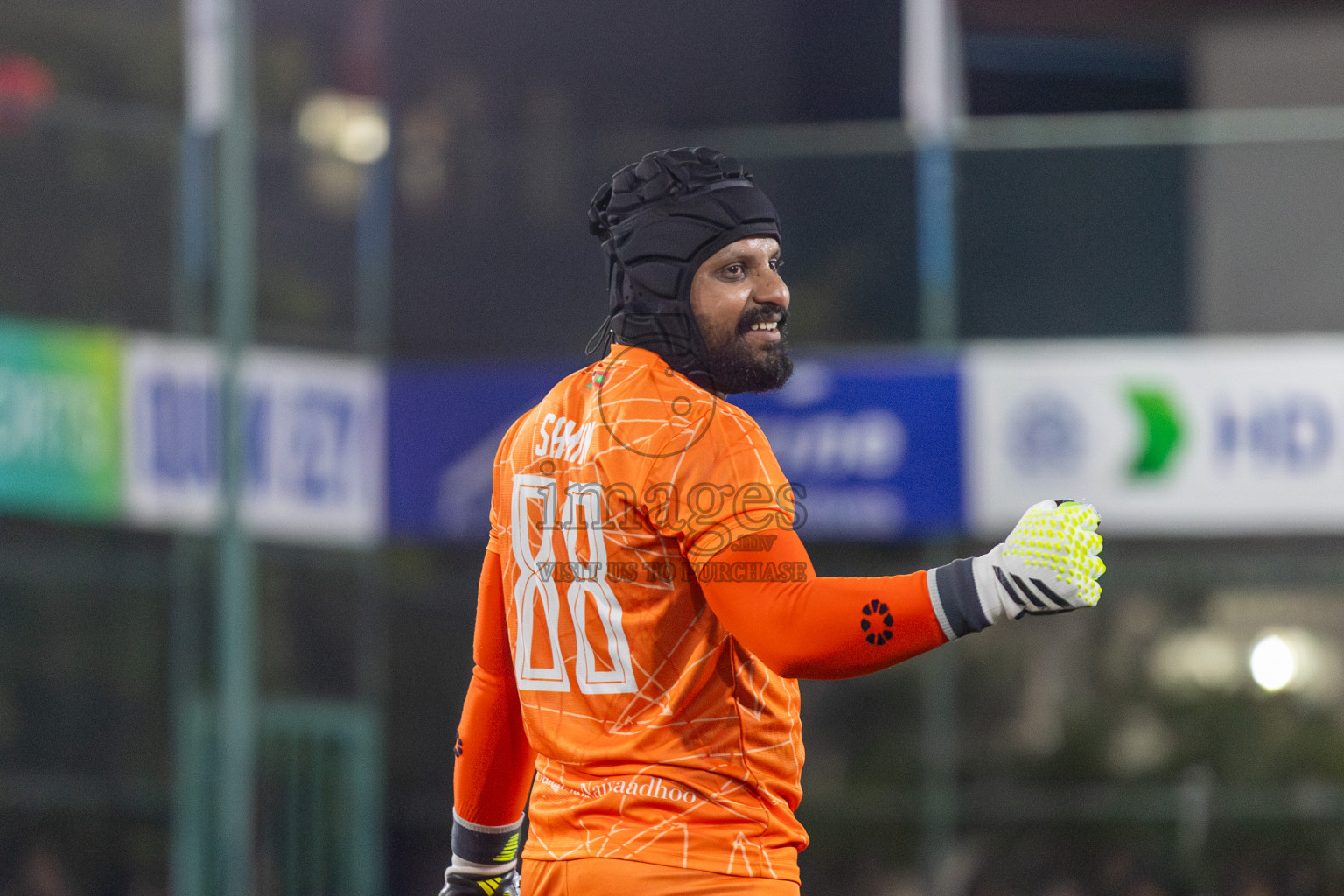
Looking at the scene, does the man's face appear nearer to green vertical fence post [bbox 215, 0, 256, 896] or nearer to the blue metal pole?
the blue metal pole

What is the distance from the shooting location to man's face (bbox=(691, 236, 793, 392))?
335 cm

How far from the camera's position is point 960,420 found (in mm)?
10258

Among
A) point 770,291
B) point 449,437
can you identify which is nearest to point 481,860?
point 770,291

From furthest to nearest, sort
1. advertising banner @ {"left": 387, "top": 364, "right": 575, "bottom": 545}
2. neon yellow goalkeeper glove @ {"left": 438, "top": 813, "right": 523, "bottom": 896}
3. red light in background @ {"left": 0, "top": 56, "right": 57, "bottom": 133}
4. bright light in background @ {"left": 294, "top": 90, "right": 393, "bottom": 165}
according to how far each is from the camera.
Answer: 1. bright light in background @ {"left": 294, "top": 90, "right": 393, "bottom": 165}
2. advertising banner @ {"left": 387, "top": 364, "right": 575, "bottom": 545}
3. red light in background @ {"left": 0, "top": 56, "right": 57, "bottom": 133}
4. neon yellow goalkeeper glove @ {"left": 438, "top": 813, "right": 523, "bottom": 896}

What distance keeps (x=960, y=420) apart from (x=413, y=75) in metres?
3.92

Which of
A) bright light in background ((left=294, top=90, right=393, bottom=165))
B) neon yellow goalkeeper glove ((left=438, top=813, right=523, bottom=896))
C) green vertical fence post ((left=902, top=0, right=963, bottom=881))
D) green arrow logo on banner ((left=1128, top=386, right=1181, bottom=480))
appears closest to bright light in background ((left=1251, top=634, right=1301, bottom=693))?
green arrow logo on banner ((left=1128, top=386, right=1181, bottom=480))

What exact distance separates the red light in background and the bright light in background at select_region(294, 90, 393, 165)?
5.83ft

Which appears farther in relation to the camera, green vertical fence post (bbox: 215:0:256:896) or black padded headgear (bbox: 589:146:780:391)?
green vertical fence post (bbox: 215:0:256:896)

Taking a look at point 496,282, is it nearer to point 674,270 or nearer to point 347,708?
point 347,708

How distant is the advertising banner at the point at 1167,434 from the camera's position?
1004 cm

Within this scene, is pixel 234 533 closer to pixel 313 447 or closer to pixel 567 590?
pixel 313 447

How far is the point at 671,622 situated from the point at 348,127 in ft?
29.1

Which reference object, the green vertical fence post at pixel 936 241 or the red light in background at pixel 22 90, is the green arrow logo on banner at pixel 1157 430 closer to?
the green vertical fence post at pixel 936 241

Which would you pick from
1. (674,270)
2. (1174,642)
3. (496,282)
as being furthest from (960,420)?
(674,270)
